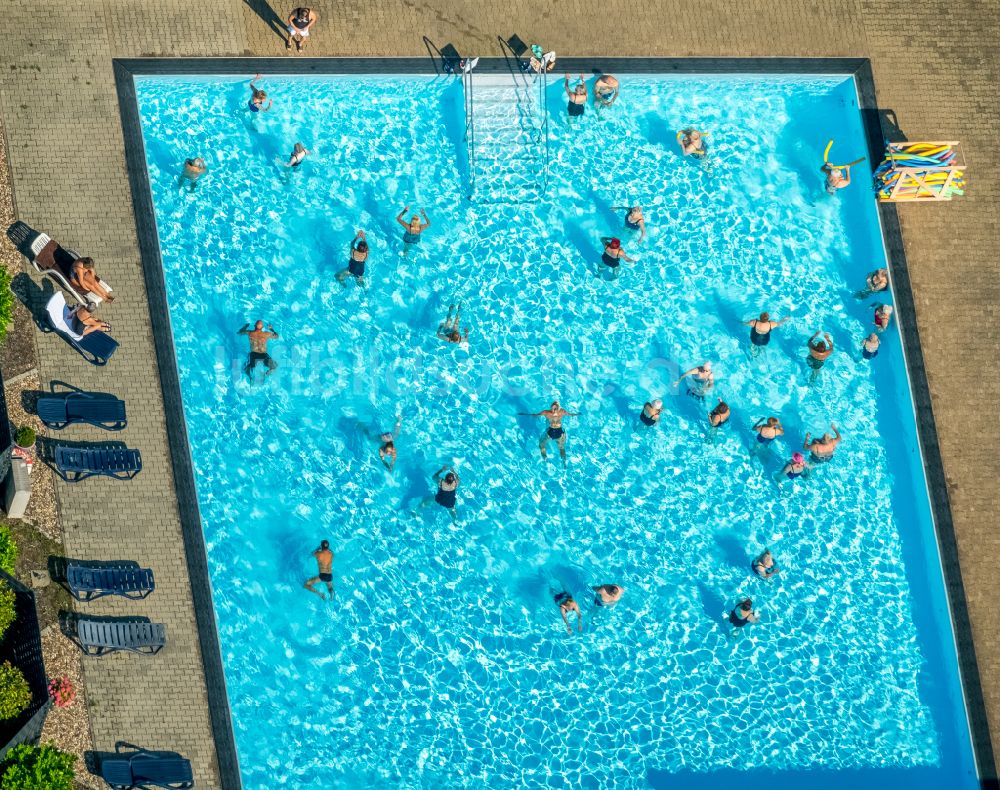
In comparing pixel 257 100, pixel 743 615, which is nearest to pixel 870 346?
pixel 743 615

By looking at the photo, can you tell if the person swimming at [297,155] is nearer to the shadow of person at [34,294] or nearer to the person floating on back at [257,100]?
the person floating on back at [257,100]

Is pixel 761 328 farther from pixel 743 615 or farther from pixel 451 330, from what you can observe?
pixel 451 330

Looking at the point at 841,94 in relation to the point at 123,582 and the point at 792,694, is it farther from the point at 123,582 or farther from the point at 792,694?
the point at 123,582

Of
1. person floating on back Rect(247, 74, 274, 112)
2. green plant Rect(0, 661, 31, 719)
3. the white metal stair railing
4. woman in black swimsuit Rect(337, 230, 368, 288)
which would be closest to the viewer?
green plant Rect(0, 661, 31, 719)

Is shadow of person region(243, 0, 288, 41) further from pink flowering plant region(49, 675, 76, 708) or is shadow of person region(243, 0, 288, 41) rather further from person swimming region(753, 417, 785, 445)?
pink flowering plant region(49, 675, 76, 708)

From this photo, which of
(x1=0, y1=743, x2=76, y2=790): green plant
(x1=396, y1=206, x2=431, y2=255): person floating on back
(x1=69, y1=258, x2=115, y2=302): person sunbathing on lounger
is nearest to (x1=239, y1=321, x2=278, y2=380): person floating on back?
(x1=69, y1=258, x2=115, y2=302): person sunbathing on lounger

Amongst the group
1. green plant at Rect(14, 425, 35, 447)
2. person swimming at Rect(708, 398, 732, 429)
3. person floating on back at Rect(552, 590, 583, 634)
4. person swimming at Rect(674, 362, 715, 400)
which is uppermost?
green plant at Rect(14, 425, 35, 447)

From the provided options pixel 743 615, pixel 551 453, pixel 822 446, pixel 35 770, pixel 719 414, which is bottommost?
pixel 35 770

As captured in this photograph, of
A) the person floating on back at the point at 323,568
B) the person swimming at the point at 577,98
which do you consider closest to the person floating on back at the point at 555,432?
the person floating on back at the point at 323,568
